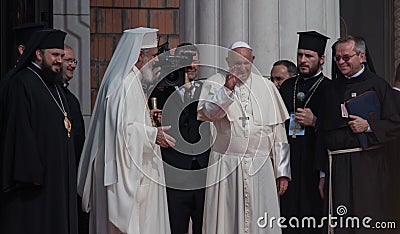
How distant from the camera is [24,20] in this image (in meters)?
13.2

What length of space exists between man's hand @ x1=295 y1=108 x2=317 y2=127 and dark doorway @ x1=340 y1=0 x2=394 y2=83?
4279 millimetres

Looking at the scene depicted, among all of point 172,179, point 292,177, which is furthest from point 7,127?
point 292,177

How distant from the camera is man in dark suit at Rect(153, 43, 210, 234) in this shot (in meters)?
10.5

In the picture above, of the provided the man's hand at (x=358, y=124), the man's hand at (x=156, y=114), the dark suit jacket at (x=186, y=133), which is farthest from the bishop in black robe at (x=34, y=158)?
the man's hand at (x=358, y=124)

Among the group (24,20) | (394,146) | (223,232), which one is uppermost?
(24,20)

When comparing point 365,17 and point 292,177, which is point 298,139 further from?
point 365,17

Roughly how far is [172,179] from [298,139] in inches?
38.9

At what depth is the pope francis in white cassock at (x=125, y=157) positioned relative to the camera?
9930mm

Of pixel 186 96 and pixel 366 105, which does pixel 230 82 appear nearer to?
pixel 186 96

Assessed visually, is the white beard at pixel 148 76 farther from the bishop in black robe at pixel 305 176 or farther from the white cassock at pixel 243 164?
the bishop in black robe at pixel 305 176

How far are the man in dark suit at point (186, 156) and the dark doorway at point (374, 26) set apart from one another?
4.51 metres

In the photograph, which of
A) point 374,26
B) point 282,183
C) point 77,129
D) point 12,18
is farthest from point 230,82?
point 374,26

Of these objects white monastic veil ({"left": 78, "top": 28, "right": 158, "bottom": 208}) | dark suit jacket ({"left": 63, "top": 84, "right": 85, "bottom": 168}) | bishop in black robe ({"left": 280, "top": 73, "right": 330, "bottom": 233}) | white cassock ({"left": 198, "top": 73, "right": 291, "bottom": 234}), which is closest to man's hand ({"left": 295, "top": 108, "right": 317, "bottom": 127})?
bishop in black robe ({"left": 280, "top": 73, "right": 330, "bottom": 233})

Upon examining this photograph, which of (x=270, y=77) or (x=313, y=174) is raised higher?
(x=270, y=77)
